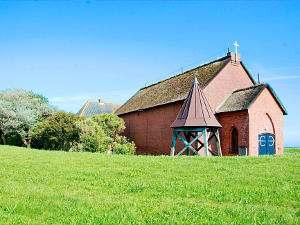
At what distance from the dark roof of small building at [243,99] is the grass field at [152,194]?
30.3 ft

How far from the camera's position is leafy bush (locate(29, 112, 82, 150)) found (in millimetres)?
22234

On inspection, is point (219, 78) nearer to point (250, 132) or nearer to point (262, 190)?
point (250, 132)

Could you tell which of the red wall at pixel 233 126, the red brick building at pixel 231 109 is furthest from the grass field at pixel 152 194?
the red brick building at pixel 231 109

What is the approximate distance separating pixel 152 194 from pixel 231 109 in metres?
14.9

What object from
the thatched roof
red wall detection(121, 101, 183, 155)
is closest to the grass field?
the thatched roof

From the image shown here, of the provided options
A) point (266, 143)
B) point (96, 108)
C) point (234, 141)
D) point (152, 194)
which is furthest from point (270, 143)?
point (96, 108)

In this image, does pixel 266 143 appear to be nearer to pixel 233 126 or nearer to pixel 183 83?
pixel 233 126

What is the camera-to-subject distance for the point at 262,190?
6977 millimetres

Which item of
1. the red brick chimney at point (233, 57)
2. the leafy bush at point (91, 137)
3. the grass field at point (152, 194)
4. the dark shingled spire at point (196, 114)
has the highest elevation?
the red brick chimney at point (233, 57)

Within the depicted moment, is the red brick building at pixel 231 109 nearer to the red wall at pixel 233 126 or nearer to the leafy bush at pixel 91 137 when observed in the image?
the red wall at pixel 233 126

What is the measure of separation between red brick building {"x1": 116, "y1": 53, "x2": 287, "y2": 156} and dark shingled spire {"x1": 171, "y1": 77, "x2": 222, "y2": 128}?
3655 millimetres

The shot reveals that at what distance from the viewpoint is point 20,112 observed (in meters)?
26.7

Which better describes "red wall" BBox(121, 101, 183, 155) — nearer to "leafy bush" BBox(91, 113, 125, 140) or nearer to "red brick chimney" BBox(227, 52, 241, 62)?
"leafy bush" BBox(91, 113, 125, 140)

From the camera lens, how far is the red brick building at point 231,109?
1955 cm
